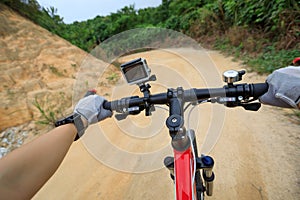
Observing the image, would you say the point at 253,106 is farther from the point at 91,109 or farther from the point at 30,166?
the point at 30,166

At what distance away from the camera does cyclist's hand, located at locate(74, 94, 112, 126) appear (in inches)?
41.0

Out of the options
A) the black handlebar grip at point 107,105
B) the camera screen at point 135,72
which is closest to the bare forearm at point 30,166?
the black handlebar grip at point 107,105

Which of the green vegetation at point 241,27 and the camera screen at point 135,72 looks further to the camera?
the green vegetation at point 241,27

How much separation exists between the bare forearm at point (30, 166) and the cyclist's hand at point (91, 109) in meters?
0.21

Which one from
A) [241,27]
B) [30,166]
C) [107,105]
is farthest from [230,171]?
[241,27]

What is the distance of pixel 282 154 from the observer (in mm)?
1827

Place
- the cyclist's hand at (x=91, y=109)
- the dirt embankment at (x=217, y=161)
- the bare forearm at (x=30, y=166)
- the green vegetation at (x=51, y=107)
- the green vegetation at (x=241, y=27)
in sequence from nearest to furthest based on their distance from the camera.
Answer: the bare forearm at (x=30, y=166)
the cyclist's hand at (x=91, y=109)
the dirt embankment at (x=217, y=161)
the green vegetation at (x=51, y=107)
the green vegetation at (x=241, y=27)

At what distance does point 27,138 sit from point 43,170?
251 centimetres

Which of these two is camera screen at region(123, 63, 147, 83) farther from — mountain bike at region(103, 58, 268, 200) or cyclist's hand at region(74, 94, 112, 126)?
cyclist's hand at region(74, 94, 112, 126)

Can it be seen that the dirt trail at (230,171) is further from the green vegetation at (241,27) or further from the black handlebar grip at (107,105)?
the green vegetation at (241,27)

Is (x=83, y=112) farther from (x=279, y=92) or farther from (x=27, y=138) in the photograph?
(x=27, y=138)

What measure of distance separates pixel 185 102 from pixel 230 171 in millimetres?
1191

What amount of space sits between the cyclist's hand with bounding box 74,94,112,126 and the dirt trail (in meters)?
0.27

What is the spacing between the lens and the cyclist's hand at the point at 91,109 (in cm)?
104
